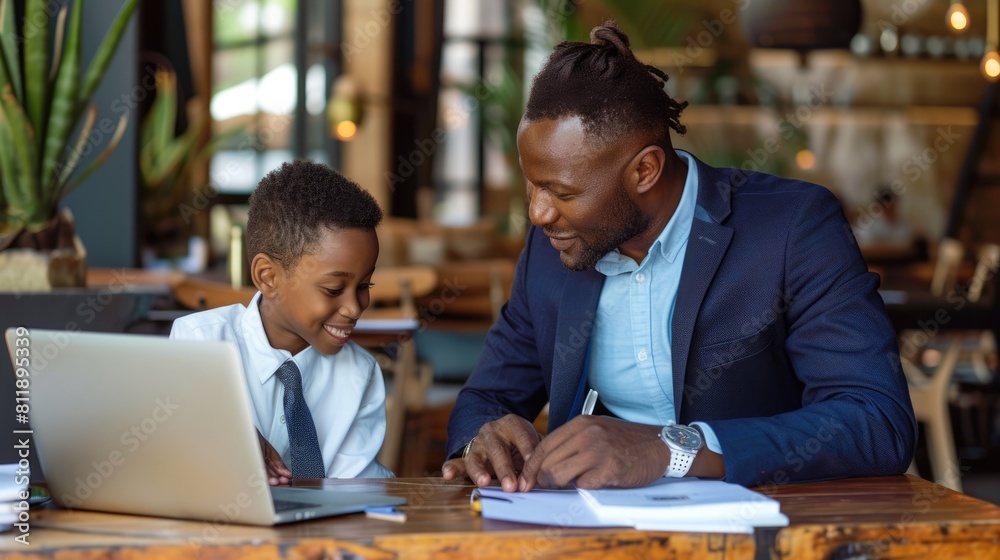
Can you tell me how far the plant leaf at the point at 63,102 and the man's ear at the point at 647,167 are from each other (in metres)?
1.56

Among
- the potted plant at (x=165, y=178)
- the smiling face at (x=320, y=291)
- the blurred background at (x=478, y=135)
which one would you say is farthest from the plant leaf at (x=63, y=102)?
the potted plant at (x=165, y=178)

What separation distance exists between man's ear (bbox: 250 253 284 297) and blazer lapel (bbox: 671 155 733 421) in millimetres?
670

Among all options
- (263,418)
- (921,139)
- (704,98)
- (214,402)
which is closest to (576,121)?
(263,418)

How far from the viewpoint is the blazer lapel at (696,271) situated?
1.79 metres

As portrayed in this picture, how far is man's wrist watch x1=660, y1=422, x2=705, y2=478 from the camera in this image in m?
1.43

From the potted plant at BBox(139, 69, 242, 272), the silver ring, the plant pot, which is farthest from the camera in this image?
the potted plant at BBox(139, 69, 242, 272)

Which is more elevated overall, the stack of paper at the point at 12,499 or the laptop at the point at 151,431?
the laptop at the point at 151,431

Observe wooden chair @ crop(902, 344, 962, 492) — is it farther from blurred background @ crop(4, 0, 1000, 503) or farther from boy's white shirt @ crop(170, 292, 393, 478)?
boy's white shirt @ crop(170, 292, 393, 478)

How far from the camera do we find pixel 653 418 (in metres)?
1.91

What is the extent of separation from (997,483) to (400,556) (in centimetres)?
451

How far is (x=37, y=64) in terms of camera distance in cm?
265

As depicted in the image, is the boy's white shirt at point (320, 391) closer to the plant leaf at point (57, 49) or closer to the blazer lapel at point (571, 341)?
the blazer lapel at point (571, 341)

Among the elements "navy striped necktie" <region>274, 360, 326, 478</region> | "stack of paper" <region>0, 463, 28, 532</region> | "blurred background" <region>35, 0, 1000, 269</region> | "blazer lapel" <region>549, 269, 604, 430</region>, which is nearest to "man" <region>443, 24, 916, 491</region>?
"blazer lapel" <region>549, 269, 604, 430</region>

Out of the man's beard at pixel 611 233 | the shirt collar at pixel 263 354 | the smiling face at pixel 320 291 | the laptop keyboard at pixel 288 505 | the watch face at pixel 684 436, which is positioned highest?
the man's beard at pixel 611 233
